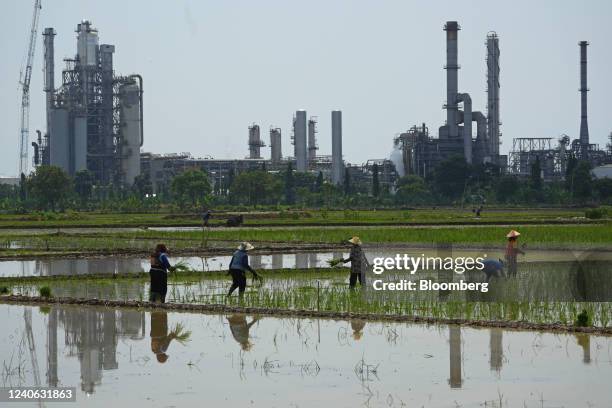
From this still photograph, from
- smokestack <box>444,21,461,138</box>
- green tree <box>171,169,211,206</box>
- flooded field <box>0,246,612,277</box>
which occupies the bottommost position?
flooded field <box>0,246,612,277</box>

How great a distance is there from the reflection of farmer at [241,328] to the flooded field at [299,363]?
31 mm

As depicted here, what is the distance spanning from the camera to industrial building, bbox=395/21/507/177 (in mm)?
117062

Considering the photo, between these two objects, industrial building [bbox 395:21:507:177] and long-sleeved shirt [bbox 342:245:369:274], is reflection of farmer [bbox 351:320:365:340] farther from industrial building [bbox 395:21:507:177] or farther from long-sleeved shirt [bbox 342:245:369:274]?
industrial building [bbox 395:21:507:177]

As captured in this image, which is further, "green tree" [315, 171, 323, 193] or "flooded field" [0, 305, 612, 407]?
"green tree" [315, 171, 323, 193]

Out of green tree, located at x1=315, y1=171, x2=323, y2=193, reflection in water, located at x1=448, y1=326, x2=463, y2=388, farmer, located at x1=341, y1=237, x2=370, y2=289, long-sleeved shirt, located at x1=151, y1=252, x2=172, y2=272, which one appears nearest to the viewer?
reflection in water, located at x1=448, y1=326, x2=463, y2=388

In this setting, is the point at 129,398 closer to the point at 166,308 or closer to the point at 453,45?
the point at 166,308

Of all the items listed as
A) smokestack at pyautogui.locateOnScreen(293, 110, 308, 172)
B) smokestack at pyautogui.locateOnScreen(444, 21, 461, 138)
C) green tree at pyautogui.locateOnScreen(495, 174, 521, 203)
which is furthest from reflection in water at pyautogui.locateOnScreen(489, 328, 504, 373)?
smokestack at pyautogui.locateOnScreen(293, 110, 308, 172)

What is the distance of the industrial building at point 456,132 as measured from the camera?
11706cm

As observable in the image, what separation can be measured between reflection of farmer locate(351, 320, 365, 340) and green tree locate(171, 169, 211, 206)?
3909 inches

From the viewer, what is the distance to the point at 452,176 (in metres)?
125

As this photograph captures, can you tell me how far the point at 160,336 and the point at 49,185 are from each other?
94.0 meters

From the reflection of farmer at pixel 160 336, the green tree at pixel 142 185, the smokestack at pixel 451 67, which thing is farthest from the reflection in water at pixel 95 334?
the green tree at pixel 142 185

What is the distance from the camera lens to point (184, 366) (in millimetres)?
15031

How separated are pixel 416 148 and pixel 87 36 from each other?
4115 cm
